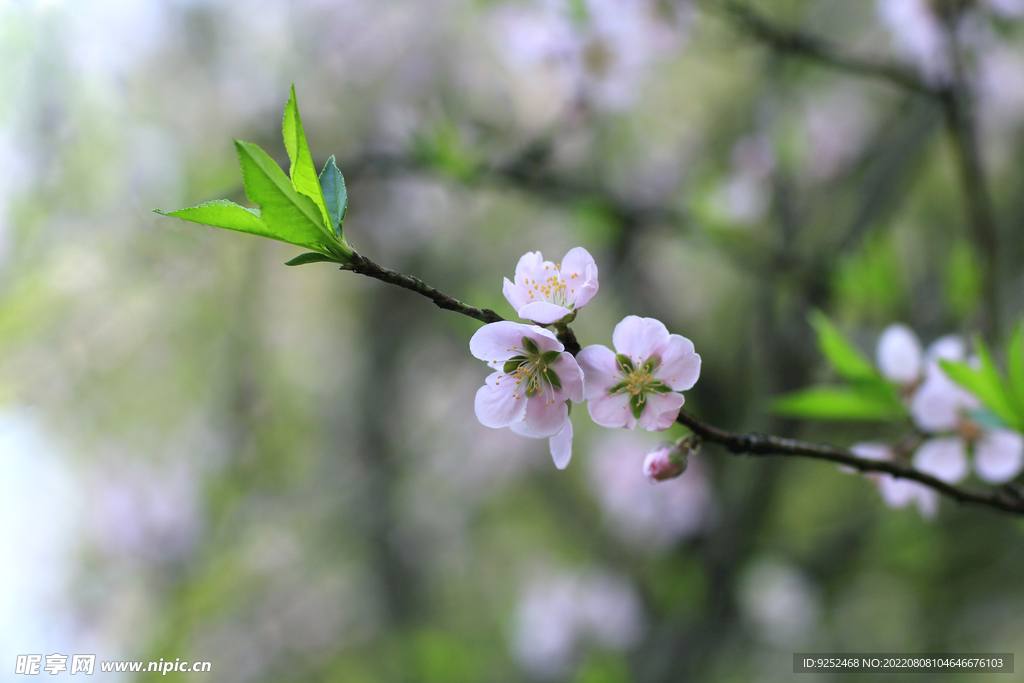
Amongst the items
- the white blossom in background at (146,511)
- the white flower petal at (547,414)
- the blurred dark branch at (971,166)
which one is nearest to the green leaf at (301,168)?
the white flower petal at (547,414)

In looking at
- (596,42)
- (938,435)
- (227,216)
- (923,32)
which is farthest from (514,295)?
(923,32)

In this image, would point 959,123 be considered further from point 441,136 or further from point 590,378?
point 590,378

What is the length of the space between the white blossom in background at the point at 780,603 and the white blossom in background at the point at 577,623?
54cm

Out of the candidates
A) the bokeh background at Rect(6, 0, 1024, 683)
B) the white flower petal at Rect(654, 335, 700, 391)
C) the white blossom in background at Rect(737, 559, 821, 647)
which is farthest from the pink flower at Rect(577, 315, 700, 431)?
the white blossom in background at Rect(737, 559, 821, 647)

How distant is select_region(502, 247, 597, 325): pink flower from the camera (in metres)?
0.55

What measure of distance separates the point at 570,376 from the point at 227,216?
0.36m

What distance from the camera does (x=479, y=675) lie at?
3213 mm

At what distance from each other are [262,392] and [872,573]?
321 centimetres

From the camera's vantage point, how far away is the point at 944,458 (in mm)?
984

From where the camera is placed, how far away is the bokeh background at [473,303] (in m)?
1.81

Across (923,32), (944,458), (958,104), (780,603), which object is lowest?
(944,458)

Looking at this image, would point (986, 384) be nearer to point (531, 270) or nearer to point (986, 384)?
point (986, 384)

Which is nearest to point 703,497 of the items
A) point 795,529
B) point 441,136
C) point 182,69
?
point 795,529

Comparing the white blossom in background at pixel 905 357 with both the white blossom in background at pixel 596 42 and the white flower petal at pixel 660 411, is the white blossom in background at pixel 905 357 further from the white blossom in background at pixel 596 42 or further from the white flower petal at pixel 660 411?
the white blossom in background at pixel 596 42
